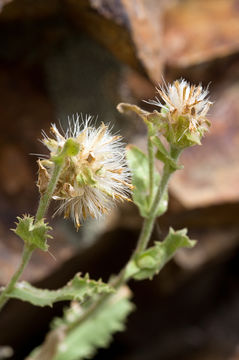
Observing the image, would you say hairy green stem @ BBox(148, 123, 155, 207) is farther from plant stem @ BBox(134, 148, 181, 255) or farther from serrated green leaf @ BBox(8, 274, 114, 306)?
serrated green leaf @ BBox(8, 274, 114, 306)

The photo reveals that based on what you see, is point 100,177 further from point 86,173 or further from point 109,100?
point 109,100

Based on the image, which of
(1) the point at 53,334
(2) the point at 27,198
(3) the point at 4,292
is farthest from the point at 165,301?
(3) the point at 4,292

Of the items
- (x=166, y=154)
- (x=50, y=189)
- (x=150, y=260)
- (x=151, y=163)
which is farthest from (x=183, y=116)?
(x=150, y=260)

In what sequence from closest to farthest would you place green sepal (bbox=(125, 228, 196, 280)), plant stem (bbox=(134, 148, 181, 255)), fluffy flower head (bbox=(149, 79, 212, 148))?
fluffy flower head (bbox=(149, 79, 212, 148))
plant stem (bbox=(134, 148, 181, 255))
green sepal (bbox=(125, 228, 196, 280))

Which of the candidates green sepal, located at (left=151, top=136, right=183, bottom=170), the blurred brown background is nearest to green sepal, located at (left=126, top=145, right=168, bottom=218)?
green sepal, located at (left=151, top=136, right=183, bottom=170)

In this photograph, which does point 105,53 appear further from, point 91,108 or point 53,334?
point 53,334

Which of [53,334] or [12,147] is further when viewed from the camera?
[12,147]

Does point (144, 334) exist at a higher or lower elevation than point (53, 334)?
higher
